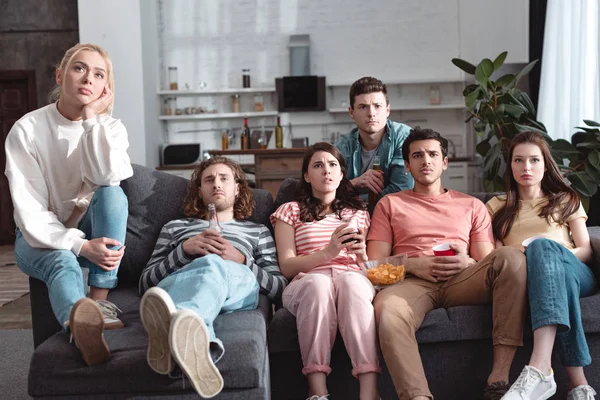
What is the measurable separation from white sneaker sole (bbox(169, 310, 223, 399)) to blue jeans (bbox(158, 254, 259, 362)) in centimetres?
7

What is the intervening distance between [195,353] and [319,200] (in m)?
1.11

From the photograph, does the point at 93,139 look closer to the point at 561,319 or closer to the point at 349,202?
the point at 349,202

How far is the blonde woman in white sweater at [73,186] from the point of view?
2.50 m

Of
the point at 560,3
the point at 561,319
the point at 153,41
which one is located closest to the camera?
the point at 561,319

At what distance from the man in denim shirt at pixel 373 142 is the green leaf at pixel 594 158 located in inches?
58.0

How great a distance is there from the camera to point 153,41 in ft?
26.5

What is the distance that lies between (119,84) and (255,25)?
1736 millimetres

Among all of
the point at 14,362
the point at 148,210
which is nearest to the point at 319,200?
the point at 148,210

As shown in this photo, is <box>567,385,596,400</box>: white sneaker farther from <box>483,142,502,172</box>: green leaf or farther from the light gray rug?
<box>483,142,502,172</box>: green leaf

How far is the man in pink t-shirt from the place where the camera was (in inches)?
92.1

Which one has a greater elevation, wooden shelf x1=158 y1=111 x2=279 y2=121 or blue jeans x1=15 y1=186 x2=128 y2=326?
wooden shelf x1=158 y1=111 x2=279 y2=121

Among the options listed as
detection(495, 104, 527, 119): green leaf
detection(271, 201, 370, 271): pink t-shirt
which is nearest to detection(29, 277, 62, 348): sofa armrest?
detection(271, 201, 370, 271): pink t-shirt

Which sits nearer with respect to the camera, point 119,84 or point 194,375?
point 194,375

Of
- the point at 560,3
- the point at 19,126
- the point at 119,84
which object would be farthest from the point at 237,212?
the point at 119,84
